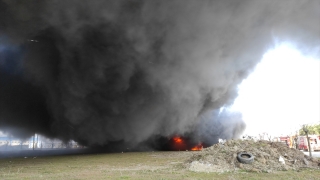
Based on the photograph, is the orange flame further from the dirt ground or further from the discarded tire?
the discarded tire

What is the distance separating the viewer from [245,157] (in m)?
14.6

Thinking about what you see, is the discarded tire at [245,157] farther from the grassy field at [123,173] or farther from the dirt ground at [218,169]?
the grassy field at [123,173]

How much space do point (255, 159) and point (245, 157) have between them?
56cm

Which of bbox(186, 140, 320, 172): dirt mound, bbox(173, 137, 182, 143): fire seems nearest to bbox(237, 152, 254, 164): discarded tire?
bbox(186, 140, 320, 172): dirt mound

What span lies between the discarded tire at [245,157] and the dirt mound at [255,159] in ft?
0.65

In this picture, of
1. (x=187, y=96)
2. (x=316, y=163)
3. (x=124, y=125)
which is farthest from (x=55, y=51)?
(x=316, y=163)

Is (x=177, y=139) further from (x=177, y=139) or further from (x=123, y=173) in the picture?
(x=123, y=173)

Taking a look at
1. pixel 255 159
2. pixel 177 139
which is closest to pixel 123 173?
pixel 255 159

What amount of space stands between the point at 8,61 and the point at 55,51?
8897 mm

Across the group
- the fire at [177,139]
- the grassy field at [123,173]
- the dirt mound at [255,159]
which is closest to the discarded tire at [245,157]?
the dirt mound at [255,159]

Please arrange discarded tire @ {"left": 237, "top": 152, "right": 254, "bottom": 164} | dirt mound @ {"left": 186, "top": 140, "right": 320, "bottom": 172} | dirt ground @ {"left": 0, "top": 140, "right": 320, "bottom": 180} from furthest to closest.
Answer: discarded tire @ {"left": 237, "top": 152, "right": 254, "bottom": 164}
dirt mound @ {"left": 186, "top": 140, "right": 320, "bottom": 172}
dirt ground @ {"left": 0, "top": 140, "right": 320, "bottom": 180}

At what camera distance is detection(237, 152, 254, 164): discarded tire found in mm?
13703

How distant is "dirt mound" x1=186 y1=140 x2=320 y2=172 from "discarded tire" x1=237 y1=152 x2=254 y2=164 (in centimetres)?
20

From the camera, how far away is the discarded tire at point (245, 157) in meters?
13.7
